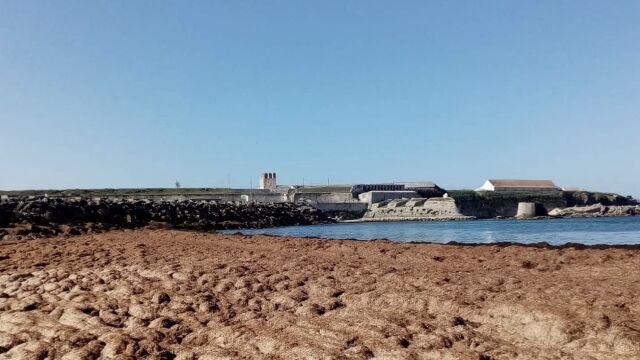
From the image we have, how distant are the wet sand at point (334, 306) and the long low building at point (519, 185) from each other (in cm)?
13332

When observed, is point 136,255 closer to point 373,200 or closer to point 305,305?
point 305,305

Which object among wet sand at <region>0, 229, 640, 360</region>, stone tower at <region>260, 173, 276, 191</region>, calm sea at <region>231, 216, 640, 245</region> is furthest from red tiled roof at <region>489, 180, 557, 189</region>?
wet sand at <region>0, 229, 640, 360</region>

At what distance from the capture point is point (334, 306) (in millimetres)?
6160

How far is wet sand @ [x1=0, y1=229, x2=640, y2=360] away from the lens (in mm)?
4836

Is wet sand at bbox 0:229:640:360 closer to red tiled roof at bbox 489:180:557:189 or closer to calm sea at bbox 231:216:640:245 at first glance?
calm sea at bbox 231:216:640:245

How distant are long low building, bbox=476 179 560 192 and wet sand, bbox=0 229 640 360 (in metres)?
133

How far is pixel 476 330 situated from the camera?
16.7 ft

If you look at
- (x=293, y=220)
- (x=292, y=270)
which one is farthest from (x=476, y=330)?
(x=293, y=220)

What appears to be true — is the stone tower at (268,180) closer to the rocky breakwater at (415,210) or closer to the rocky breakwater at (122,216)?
the rocky breakwater at (415,210)

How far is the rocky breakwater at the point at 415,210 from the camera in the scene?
97500mm

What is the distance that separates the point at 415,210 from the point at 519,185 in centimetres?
4936

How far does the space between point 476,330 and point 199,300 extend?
349cm

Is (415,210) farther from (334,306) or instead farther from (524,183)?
(334,306)

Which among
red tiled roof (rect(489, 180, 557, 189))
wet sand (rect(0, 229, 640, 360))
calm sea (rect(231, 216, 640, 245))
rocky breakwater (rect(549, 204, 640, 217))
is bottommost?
rocky breakwater (rect(549, 204, 640, 217))
